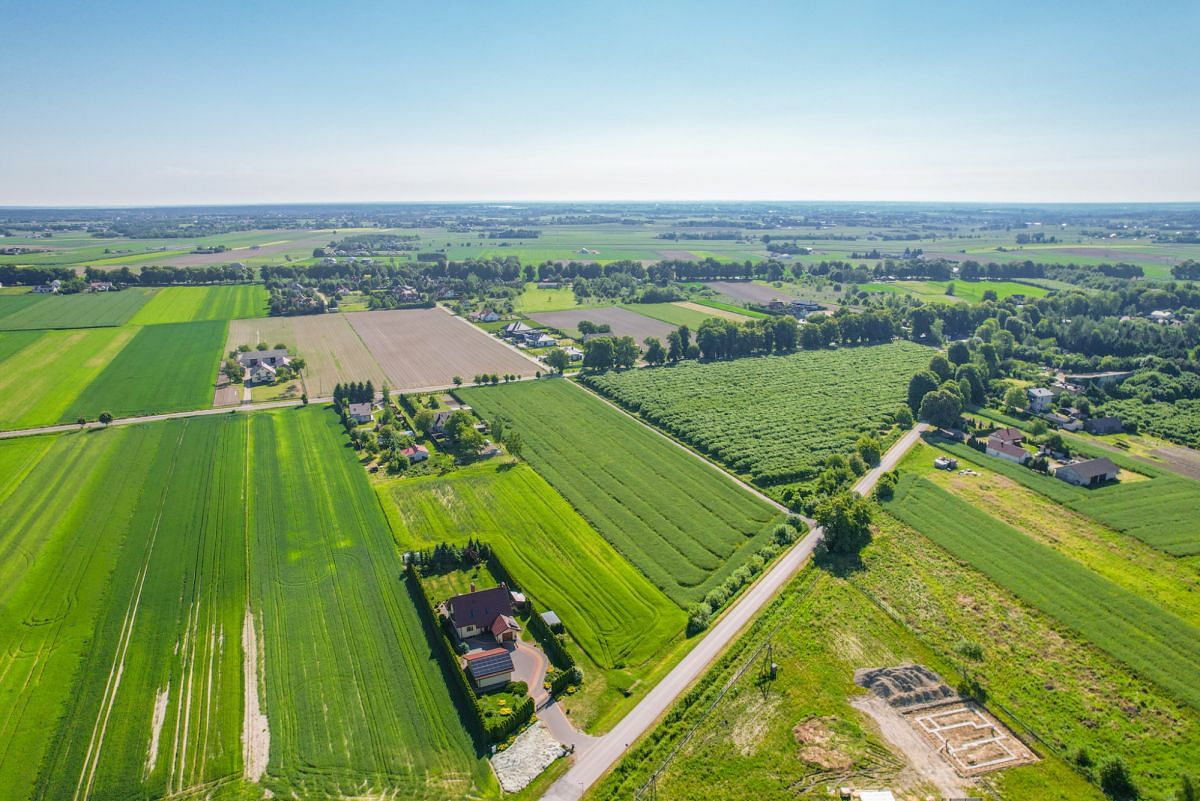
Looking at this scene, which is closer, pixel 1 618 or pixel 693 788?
pixel 693 788

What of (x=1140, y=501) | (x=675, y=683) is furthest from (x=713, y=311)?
(x=675, y=683)

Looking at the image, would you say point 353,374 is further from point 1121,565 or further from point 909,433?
point 1121,565

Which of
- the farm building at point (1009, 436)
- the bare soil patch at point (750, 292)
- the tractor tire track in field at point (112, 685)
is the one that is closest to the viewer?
the tractor tire track in field at point (112, 685)

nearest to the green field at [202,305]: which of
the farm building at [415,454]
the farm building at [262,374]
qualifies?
the farm building at [262,374]

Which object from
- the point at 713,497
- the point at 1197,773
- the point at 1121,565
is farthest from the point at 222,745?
the point at 1121,565

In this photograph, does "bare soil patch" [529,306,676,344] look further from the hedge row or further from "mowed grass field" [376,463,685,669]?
the hedge row

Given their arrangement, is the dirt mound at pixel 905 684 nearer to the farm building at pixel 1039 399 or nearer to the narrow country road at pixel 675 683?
the narrow country road at pixel 675 683

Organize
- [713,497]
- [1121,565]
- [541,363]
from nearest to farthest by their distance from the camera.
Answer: [1121,565] → [713,497] → [541,363]
